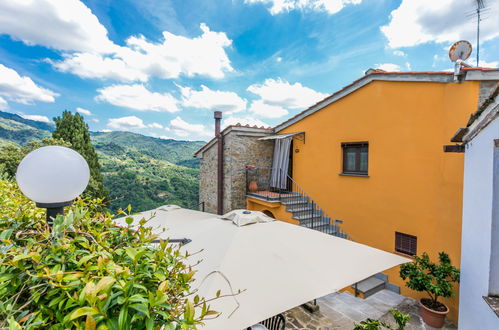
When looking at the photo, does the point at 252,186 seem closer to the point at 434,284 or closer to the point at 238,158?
the point at 238,158

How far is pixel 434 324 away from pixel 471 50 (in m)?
6.81

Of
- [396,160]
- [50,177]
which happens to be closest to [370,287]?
[396,160]

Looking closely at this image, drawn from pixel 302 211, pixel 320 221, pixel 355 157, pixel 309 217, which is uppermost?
pixel 355 157

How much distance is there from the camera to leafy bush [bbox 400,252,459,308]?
492 centimetres

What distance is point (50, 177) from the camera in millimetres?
1458

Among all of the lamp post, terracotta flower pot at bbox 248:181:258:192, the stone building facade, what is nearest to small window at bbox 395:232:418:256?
terracotta flower pot at bbox 248:181:258:192

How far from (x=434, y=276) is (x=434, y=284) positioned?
260 mm

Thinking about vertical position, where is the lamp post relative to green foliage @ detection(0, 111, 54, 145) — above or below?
below

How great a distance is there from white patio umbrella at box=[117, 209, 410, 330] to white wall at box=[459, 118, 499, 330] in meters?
0.98

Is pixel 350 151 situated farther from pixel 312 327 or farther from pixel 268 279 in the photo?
pixel 268 279

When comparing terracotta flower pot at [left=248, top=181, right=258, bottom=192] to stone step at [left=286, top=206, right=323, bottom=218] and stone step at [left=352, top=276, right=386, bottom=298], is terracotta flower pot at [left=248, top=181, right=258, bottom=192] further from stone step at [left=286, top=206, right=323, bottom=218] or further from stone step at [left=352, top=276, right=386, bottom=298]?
stone step at [left=352, top=276, right=386, bottom=298]

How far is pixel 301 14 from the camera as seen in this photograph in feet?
30.7

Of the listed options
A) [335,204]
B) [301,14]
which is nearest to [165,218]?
[335,204]

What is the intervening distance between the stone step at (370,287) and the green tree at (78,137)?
50.9 feet
